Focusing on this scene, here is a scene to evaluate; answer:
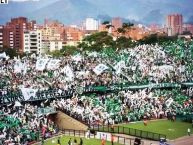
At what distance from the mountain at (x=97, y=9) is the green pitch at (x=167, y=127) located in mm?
3415

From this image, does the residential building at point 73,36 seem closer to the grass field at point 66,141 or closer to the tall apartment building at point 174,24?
the tall apartment building at point 174,24

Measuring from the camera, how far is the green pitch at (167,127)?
1838 cm

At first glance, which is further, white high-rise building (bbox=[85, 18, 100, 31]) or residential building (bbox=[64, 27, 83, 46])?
residential building (bbox=[64, 27, 83, 46])

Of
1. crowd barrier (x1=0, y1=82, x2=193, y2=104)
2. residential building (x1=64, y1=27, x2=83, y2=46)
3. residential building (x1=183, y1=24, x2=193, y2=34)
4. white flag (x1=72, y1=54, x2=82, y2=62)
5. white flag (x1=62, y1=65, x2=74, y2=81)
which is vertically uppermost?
residential building (x1=183, y1=24, x2=193, y2=34)

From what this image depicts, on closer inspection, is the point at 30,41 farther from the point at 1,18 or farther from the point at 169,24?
the point at 169,24

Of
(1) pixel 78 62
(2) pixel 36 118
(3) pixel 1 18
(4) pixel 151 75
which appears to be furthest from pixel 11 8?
(4) pixel 151 75

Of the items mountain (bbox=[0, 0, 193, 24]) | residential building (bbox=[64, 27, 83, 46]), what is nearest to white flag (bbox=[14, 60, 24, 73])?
mountain (bbox=[0, 0, 193, 24])

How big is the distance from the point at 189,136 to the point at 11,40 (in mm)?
6664

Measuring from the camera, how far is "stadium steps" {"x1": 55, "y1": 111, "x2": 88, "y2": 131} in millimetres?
19169

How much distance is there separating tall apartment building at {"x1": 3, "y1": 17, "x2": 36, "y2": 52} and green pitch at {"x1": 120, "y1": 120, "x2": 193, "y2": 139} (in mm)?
4628

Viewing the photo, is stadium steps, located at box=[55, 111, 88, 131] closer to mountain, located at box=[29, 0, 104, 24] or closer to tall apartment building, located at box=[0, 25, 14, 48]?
tall apartment building, located at box=[0, 25, 14, 48]

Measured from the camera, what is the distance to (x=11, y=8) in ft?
58.7

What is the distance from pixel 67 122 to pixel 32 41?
11.1ft

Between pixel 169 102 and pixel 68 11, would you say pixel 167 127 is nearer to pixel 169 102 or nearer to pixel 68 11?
pixel 169 102
